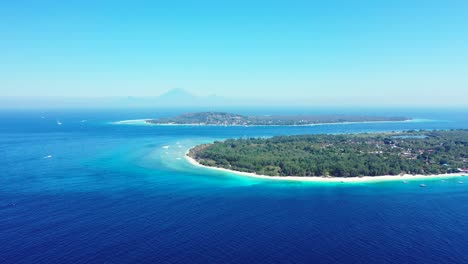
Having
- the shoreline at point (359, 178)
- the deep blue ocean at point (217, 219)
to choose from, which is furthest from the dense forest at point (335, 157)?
the deep blue ocean at point (217, 219)

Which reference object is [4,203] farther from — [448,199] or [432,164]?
[432,164]

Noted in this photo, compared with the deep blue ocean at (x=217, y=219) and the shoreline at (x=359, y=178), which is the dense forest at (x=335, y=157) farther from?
the deep blue ocean at (x=217, y=219)

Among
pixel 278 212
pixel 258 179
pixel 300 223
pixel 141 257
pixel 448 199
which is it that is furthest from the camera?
pixel 258 179

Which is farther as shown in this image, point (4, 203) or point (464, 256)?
point (4, 203)

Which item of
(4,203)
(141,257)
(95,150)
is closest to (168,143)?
(95,150)

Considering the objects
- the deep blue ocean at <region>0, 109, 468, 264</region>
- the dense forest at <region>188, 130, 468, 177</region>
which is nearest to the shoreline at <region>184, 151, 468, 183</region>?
the dense forest at <region>188, 130, 468, 177</region>

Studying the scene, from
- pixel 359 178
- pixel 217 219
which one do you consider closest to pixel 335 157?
pixel 359 178

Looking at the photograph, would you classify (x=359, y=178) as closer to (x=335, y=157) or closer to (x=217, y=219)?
(x=335, y=157)
